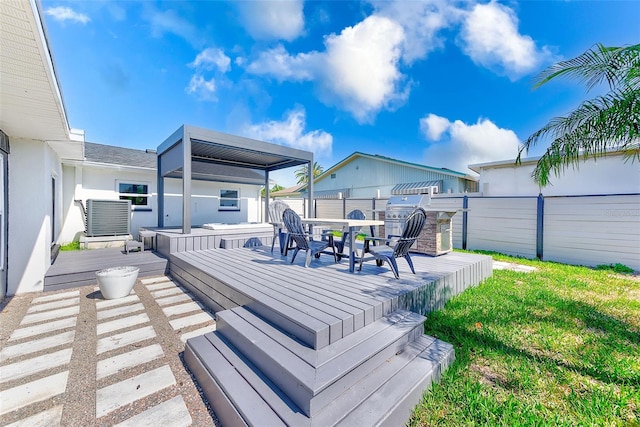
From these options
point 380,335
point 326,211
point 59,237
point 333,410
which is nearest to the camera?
point 333,410

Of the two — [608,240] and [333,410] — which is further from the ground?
[608,240]

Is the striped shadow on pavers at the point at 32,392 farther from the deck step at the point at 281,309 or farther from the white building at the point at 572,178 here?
the white building at the point at 572,178

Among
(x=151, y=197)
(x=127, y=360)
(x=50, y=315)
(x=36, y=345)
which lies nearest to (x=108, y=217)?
(x=151, y=197)

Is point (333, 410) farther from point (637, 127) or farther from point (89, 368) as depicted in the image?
point (637, 127)

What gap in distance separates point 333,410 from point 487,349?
1731 millimetres

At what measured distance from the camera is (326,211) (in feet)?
42.0

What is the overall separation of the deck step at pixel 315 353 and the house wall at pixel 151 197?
785 cm

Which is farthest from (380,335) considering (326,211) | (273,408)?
(326,211)

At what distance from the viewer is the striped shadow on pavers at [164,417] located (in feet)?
5.45

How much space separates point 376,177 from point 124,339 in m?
16.1

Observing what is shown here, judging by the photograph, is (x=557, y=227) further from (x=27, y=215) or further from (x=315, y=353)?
(x=27, y=215)

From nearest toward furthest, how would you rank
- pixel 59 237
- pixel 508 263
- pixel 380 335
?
pixel 380 335
pixel 508 263
pixel 59 237

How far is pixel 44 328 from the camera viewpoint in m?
2.97

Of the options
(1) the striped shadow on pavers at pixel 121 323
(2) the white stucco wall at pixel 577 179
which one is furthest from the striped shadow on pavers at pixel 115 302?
(2) the white stucco wall at pixel 577 179
